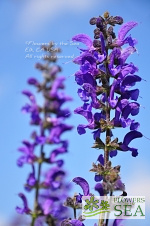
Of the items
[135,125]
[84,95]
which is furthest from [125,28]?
[135,125]

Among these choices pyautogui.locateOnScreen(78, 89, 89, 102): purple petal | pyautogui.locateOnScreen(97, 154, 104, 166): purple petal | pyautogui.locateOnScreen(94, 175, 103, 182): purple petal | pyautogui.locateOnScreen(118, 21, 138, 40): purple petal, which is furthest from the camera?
pyautogui.locateOnScreen(118, 21, 138, 40): purple petal

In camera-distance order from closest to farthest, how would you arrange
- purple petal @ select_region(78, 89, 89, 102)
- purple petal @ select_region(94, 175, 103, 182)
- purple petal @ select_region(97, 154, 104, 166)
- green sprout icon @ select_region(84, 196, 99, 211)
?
green sprout icon @ select_region(84, 196, 99, 211), purple petal @ select_region(94, 175, 103, 182), purple petal @ select_region(97, 154, 104, 166), purple petal @ select_region(78, 89, 89, 102)

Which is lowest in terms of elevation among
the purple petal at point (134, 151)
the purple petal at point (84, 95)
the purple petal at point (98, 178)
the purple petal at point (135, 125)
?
the purple petal at point (98, 178)

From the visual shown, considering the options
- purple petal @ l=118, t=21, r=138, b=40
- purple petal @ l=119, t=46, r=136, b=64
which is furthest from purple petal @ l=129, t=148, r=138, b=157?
purple petal @ l=118, t=21, r=138, b=40

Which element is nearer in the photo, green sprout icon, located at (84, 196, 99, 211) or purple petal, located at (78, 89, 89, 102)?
green sprout icon, located at (84, 196, 99, 211)

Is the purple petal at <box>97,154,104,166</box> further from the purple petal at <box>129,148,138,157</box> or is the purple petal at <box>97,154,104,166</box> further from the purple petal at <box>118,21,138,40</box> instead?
the purple petal at <box>118,21,138,40</box>

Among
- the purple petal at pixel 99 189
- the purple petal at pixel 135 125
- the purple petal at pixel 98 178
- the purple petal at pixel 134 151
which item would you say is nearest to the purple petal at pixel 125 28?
the purple petal at pixel 135 125

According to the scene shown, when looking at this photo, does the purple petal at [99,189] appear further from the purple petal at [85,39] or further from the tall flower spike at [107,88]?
the purple petal at [85,39]

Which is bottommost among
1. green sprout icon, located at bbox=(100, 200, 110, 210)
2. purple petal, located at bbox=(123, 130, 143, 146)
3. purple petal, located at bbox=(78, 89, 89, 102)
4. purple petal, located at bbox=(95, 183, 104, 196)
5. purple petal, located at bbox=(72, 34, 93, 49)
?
green sprout icon, located at bbox=(100, 200, 110, 210)

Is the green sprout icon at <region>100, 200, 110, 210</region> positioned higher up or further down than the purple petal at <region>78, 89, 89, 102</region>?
further down

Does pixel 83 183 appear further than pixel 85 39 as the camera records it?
No

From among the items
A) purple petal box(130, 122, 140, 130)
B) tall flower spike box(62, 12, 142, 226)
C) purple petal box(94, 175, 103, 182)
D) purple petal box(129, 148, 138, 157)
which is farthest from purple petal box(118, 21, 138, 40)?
purple petal box(94, 175, 103, 182)

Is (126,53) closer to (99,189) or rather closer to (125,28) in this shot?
(125,28)
